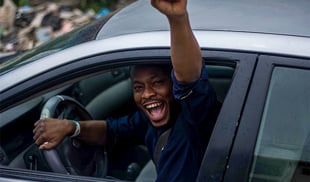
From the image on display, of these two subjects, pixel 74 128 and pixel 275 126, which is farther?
pixel 74 128

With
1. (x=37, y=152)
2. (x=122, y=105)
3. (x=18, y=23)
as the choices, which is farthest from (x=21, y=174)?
(x=18, y=23)

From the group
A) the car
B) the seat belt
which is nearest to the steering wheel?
the car

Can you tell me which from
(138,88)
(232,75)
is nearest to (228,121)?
(232,75)

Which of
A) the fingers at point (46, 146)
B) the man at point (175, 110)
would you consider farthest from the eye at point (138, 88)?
the fingers at point (46, 146)

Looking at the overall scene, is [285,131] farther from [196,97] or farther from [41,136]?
[41,136]

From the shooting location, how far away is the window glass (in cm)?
215

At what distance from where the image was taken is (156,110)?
2.54 meters

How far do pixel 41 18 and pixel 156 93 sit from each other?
4.34 metres

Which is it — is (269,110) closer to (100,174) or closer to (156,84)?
(156,84)

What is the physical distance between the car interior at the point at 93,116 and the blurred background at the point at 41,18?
2628mm

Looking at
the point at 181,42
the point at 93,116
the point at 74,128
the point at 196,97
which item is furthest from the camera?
the point at 93,116

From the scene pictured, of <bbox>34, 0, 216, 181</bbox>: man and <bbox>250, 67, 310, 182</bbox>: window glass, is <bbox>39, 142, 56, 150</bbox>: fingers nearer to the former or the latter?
<bbox>34, 0, 216, 181</bbox>: man

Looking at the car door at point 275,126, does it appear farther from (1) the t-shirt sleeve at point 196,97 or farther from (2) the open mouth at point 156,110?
(2) the open mouth at point 156,110

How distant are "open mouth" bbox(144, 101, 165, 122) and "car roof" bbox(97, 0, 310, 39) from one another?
0.98 feet
